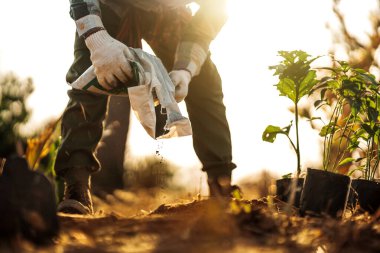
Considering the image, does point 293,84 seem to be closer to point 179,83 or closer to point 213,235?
point 179,83

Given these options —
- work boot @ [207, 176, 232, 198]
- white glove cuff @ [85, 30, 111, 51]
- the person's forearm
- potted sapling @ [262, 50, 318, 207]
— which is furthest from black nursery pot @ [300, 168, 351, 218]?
the person's forearm

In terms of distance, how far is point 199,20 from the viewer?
3.58 m

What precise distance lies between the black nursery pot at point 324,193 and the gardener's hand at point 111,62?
3.30 feet

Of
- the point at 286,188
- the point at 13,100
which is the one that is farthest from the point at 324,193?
the point at 13,100

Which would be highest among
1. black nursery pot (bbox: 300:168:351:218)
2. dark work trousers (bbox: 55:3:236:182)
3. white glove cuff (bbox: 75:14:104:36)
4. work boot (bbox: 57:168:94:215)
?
white glove cuff (bbox: 75:14:104:36)

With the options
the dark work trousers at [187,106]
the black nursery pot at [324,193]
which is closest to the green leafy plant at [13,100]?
the dark work trousers at [187,106]

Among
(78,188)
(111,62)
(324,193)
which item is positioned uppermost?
(111,62)

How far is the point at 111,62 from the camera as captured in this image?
2.78m

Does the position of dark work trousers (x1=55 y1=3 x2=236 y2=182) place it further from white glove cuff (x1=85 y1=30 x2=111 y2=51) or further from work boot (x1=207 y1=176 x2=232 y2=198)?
white glove cuff (x1=85 y1=30 x2=111 y2=51)

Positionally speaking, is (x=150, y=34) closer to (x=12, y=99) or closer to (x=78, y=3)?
(x=78, y=3)

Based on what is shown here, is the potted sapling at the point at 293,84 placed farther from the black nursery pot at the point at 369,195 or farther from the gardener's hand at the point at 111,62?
the gardener's hand at the point at 111,62

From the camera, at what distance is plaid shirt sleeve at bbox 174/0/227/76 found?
3.39 m

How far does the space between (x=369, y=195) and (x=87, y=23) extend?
1807 mm

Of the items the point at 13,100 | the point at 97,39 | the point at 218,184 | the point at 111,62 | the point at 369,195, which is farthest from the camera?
the point at 13,100
